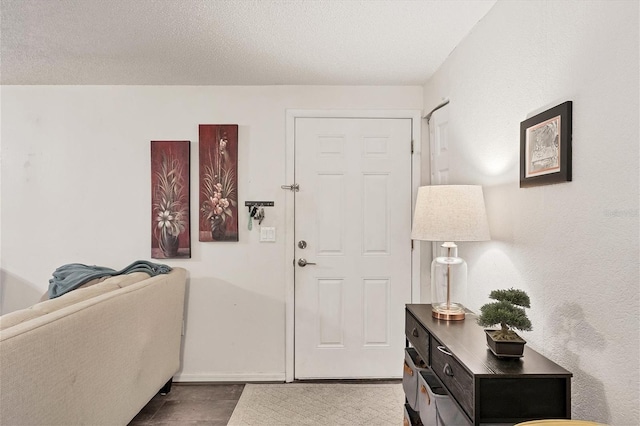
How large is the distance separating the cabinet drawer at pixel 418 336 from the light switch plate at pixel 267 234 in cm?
134

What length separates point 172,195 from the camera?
3004 mm

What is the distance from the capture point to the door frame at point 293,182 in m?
3.02

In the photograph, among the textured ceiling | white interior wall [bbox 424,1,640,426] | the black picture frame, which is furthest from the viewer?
the textured ceiling

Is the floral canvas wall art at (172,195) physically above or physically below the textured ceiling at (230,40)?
below

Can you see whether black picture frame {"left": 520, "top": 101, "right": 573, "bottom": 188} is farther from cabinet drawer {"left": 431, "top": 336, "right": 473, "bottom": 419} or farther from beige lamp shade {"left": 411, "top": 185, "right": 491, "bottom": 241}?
cabinet drawer {"left": 431, "top": 336, "right": 473, "bottom": 419}

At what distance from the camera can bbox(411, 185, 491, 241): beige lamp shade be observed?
5.50ft

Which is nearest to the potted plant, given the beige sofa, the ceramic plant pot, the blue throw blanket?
the ceramic plant pot

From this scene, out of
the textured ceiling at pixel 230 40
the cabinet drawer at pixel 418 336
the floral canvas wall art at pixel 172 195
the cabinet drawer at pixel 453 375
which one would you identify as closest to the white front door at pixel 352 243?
the textured ceiling at pixel 230 40

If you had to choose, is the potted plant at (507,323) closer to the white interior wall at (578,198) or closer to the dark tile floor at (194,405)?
the white interior wall at (578,198)

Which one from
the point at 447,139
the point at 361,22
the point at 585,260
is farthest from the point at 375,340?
the point at 361,22

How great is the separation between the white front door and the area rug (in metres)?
0.19

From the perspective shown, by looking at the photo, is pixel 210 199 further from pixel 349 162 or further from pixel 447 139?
pixel 447 139

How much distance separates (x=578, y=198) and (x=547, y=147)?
0.26m

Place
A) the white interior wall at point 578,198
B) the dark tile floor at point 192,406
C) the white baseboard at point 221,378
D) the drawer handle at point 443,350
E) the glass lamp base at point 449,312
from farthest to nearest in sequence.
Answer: the white baseboard at point 221,378, the dark tile floor at point 192,406, the glass lamp base at point 449,312, the drawer handle at point 443,350, the white interior wall at point 578,198
